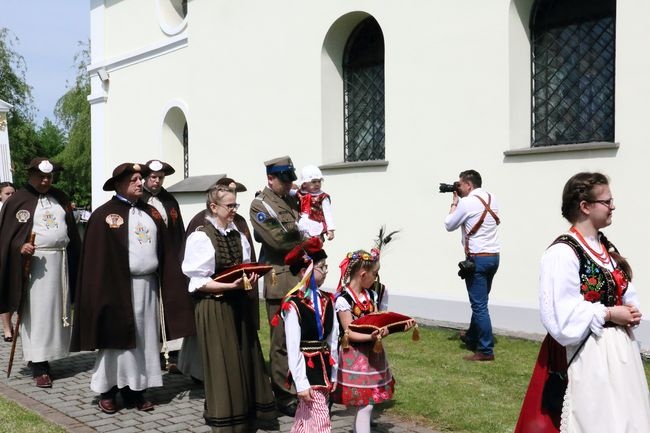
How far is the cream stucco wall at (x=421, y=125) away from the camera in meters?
8.16

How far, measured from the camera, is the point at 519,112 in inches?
361

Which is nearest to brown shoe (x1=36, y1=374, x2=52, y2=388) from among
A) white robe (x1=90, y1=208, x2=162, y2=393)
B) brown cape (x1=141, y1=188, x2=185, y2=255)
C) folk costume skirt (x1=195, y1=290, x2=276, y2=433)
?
white robe (x1=90, y1=208, x2=162, y2=393)

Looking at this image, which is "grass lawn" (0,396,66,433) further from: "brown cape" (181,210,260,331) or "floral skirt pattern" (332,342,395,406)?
"floral skirt pattern" (332,342,395,406)

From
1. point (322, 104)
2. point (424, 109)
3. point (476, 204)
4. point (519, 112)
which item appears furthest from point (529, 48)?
point (322, 104)

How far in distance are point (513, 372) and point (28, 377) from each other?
479 centimetres

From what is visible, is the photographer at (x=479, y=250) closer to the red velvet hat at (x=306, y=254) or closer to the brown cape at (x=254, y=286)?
the brown cape at (x=254, y=286)

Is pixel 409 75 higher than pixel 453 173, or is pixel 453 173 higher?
pixel 409 75

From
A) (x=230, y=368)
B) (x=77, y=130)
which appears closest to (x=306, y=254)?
(x=230, y=368)

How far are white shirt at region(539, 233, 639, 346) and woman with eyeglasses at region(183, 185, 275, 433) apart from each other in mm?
2454

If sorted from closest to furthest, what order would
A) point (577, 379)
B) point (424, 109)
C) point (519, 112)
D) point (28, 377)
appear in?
point (577, 379), point (28, 377), point (519, 112), point (424, 109)

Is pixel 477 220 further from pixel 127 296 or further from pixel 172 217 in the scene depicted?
pixel 127 296

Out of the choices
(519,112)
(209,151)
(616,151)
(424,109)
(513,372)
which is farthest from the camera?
(209,151)

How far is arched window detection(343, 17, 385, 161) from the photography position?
11.2 meters

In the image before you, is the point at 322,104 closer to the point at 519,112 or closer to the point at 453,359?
the point at 519,112
